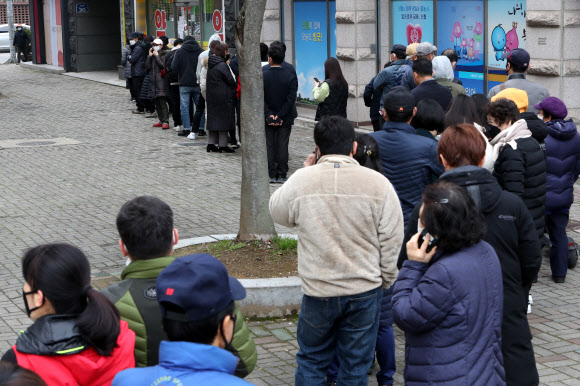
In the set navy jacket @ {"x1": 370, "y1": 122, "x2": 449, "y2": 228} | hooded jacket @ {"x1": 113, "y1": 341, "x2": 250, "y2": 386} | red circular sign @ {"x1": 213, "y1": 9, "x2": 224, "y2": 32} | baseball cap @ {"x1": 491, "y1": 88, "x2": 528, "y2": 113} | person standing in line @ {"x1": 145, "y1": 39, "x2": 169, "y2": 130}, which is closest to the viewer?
hooded jacket @ {"x1": 113, "y1": 341, "x2": 250, "y2": 386}

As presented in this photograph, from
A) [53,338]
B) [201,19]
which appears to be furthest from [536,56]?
[201,19]

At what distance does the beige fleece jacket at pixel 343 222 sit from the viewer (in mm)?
4230

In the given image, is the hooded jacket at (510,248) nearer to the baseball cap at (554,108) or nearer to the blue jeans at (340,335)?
the blue jeans at (340,335)

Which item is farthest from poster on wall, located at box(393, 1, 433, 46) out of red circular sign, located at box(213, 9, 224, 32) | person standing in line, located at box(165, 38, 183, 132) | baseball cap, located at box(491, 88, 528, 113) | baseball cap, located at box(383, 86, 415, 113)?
baseball cap, located at box(383, 86, 415, 113)

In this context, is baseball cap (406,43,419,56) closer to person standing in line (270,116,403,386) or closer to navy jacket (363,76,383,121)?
navy jacket (363,76,383,121)

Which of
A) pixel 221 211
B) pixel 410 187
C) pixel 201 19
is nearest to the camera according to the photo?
pixel 410 187

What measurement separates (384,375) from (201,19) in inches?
723

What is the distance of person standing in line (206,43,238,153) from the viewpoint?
42.8 feet

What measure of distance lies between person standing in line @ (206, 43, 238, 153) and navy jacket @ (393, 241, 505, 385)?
9944 millimetres

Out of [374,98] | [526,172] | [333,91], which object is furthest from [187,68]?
[526,172]

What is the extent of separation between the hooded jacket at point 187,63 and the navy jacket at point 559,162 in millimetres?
8663

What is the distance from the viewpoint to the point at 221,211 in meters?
9.89

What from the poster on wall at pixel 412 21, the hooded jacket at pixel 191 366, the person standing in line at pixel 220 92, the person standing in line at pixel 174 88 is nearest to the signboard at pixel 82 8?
the person standing in line at pixel 174 88

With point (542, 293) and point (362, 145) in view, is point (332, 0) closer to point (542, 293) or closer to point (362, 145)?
point (542, 293)
